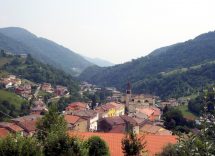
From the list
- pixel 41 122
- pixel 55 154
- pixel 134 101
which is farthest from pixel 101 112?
pixel 55 154

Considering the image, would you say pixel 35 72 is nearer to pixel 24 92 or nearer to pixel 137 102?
pixel 24 92

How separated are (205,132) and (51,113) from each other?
94.7ft

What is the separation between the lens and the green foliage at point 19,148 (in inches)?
902

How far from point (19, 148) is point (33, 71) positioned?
146 metres

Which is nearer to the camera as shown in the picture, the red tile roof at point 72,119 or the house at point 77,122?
the house at point 77,122

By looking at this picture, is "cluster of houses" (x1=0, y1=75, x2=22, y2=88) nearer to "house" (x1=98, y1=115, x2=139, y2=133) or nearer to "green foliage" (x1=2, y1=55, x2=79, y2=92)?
"green foliage" (x1=2, y1=55, x2=79, y2=92)

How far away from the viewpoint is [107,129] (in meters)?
73.0

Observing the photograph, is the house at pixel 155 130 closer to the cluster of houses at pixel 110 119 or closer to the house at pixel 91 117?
the cluster of houses at pixel 110 119

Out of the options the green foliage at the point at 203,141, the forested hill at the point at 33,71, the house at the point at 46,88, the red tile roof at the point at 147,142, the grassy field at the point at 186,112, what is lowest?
the grassy field at the point at 186,112

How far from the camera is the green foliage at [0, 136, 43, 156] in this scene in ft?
75.2

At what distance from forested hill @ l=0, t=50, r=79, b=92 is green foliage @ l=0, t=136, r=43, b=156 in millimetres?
136928

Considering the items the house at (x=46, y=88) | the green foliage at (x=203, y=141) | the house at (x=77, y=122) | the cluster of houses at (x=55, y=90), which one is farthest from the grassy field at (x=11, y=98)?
the green foliage at (x=203, y=141)

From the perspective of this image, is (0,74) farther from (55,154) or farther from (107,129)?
(55,154)

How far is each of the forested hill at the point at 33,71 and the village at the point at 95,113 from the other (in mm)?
6623
